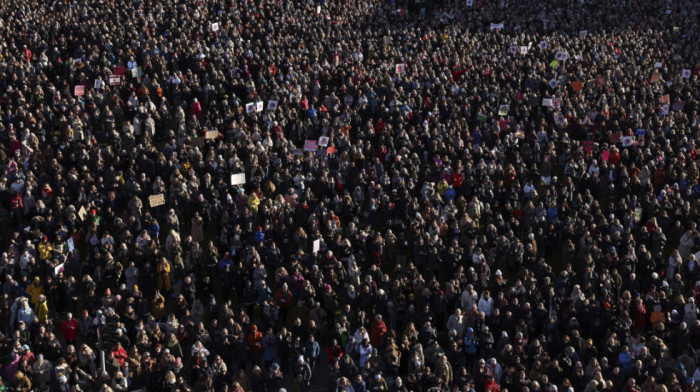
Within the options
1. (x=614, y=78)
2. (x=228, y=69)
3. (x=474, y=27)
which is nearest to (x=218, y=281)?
(x=228, y=69)

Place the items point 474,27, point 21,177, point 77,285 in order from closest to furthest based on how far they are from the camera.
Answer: point 77,285
point 21,177
point 474,27

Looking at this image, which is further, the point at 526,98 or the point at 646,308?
the point at 526,98

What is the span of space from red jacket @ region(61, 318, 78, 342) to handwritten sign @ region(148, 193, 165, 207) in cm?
603

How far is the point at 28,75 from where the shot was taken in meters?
40.7

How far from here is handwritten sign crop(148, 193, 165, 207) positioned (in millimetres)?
31317

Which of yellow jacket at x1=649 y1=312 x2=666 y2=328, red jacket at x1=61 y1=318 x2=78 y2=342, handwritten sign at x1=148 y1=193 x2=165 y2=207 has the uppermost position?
handwritten sign at x1=148 y1=193 x2=165 y2=207

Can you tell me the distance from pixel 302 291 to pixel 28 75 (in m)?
19.1

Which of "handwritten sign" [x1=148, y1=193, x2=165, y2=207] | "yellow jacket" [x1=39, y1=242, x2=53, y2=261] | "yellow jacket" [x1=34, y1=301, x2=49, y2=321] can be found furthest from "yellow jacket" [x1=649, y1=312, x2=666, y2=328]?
"yellow jacket" [x1=39, y1=242, x2=53, y2=261]

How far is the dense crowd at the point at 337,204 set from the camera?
24.8 meters

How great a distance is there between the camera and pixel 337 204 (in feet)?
104

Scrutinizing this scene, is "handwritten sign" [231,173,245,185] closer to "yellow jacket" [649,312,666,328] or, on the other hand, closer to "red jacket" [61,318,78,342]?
"red jacket" [61,318,78,342]

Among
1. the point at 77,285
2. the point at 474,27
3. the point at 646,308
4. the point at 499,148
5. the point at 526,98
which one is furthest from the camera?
the point at 474,27

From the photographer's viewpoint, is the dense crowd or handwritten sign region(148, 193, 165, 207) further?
handwritten sign region(148, 193, 165, 207)

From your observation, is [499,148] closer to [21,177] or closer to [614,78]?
[614,78]
